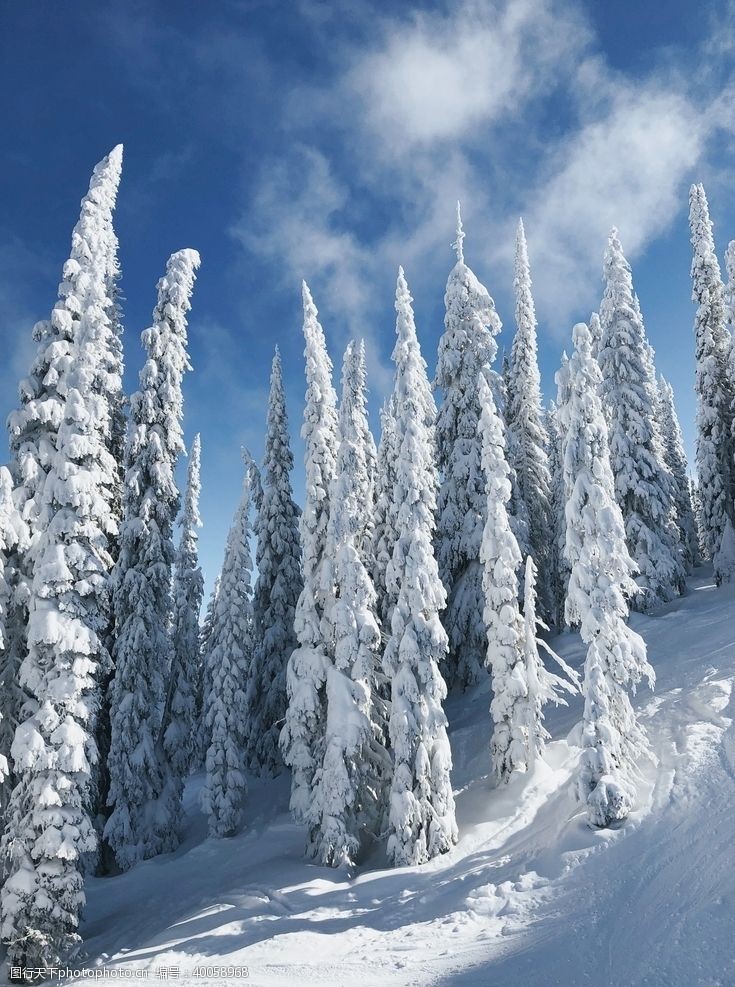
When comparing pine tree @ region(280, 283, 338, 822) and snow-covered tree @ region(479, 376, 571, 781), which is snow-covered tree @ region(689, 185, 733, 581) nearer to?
snow-covered tree @ region(479, 376, 571, 781)

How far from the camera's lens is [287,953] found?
44.7 ft

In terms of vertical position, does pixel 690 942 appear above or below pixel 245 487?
below

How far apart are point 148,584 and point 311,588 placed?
6622mm

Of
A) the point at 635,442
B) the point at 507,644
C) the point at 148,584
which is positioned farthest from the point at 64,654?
the point at 635,442

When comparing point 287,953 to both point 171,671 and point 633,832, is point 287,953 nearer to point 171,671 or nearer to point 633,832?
point 633,832

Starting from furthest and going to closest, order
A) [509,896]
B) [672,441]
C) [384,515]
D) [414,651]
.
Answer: [672,441] → [384,515] → [414,651] → [509,896]

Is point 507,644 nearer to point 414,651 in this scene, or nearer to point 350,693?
point 414,651

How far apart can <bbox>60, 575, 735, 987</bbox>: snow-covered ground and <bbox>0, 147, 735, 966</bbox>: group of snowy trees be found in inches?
44.3

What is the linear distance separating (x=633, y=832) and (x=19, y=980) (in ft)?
49.6

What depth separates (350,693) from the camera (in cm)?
1983

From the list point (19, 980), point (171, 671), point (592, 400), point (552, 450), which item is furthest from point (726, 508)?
point (19, 980)

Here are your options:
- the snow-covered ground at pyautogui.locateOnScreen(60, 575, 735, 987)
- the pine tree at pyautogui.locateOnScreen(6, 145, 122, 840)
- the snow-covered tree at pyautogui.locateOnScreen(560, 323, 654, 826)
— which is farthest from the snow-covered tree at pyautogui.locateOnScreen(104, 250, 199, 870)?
the snow-covered tree at pyautogui.locateOnScreen(560, 323, 654, 826)

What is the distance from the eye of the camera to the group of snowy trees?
15820 millimetres

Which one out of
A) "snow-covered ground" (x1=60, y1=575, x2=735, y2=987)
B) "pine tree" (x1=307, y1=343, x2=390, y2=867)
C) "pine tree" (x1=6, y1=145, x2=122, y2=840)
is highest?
"pine tree" (x1=6, y1=145, x2=122, y2=840)
